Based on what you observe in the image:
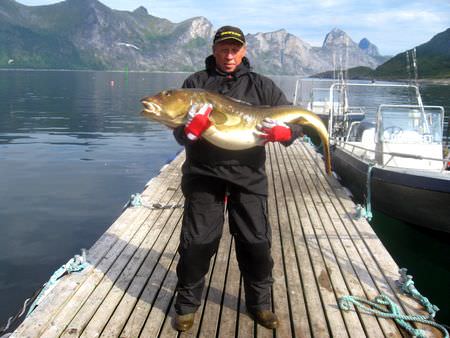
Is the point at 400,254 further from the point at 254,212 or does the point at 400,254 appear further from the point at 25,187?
the point at 25,187

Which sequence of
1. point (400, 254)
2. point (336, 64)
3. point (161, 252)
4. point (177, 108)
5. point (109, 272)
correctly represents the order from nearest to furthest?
1. point (177, 108)
2. point (109, 272)
3. point (161, 252)
4. point (400, 254)
5. point (336, 64)

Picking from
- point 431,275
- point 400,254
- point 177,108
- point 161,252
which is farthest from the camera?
point 400,254

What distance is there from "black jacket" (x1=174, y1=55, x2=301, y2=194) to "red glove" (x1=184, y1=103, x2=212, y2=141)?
239mm

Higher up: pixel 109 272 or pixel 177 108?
pixel 177 108

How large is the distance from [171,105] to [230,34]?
0.88m

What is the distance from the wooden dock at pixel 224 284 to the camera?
4.20 m

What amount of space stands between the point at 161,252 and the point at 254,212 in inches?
105

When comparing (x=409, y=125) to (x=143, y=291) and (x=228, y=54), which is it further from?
(x=143, y=291)

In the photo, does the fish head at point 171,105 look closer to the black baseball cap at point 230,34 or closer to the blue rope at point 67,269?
the black baseball cap at point 230,34

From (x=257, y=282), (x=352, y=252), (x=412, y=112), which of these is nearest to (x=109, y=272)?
(x=257, y=282)

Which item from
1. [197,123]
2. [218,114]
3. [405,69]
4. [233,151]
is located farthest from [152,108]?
[405,69]

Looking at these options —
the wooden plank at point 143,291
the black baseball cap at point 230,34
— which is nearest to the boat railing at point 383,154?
the wooden plank at point 143,291

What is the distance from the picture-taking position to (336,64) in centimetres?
1958

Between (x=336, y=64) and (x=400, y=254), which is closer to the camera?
Result: (x=400, y=254)
